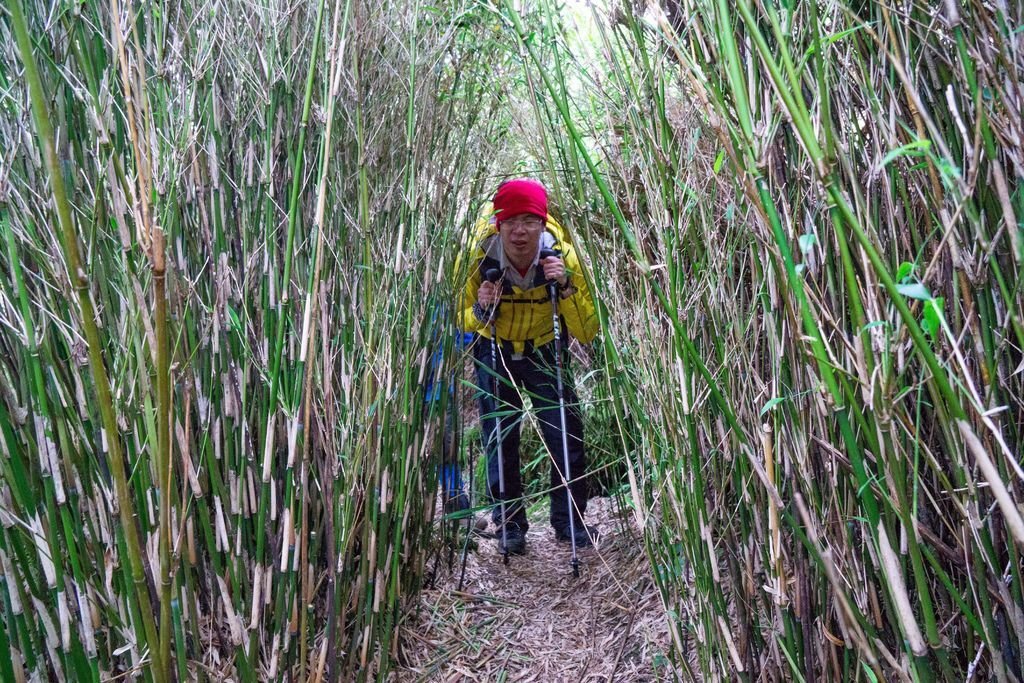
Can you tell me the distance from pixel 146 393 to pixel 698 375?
Result: 1.00 metres

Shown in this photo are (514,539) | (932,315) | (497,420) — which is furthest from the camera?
(514,539)

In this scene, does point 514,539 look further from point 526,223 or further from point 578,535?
point 526,223

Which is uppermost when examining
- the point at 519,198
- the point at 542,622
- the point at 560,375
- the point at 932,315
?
the point at 519,198

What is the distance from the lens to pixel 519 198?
2891 mm

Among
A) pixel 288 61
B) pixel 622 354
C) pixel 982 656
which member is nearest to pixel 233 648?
pixel 622 354

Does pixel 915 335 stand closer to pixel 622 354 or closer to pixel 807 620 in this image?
pixel 807 620

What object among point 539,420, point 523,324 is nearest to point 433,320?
point 523,324

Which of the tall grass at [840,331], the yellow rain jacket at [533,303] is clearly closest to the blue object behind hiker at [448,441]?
the yellow rain jacket at [533,303]

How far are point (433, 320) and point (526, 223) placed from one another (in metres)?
0.83

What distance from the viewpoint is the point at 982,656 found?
48.8 inches

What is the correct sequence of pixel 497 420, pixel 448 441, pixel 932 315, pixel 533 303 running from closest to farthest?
1. pixel 932 315
2. pixel 448 441
3. pixel 497 420
4. pixel 533 303

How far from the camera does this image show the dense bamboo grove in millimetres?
1102

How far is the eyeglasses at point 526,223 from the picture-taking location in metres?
2.95

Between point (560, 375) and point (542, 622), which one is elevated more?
point (560, 375)
